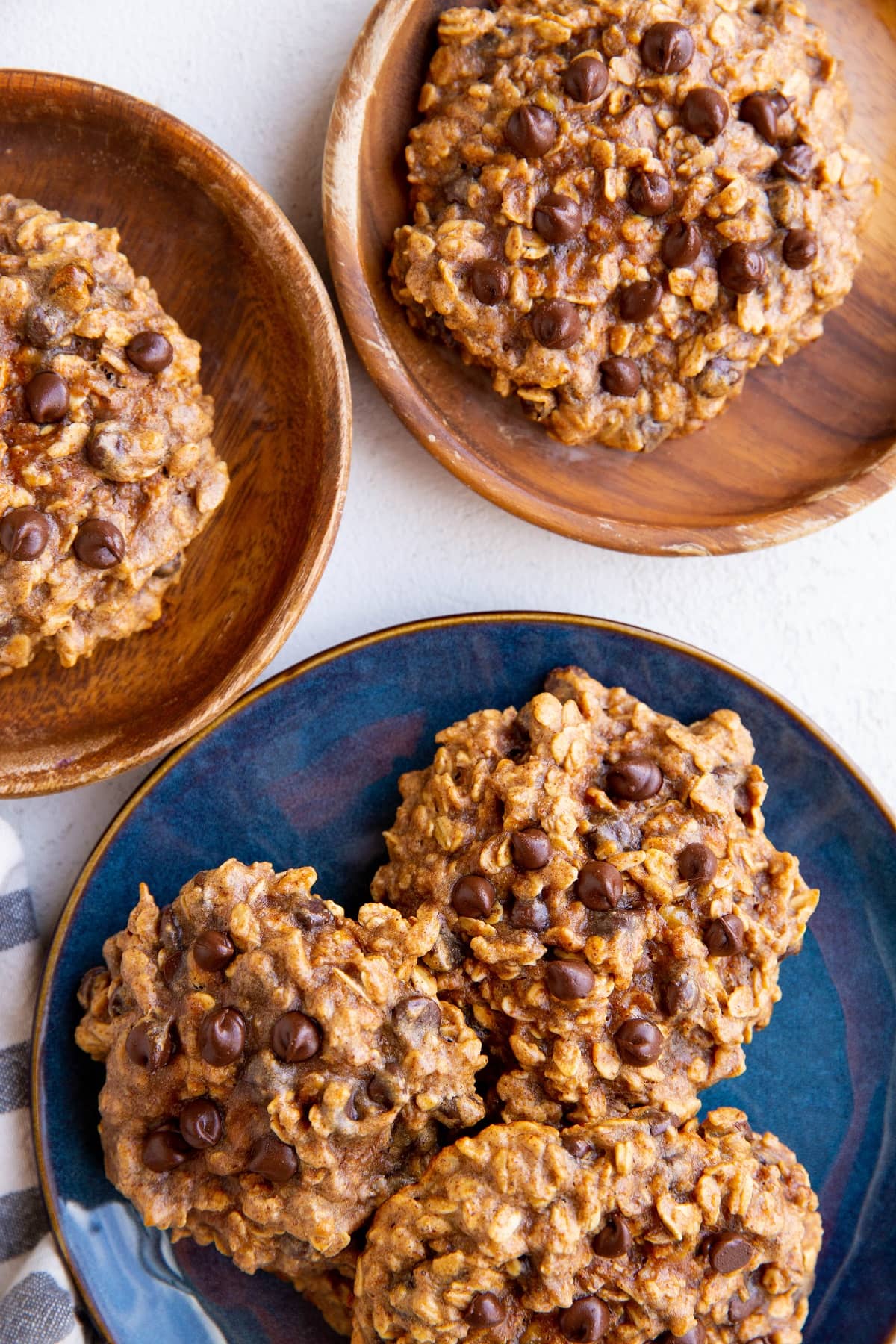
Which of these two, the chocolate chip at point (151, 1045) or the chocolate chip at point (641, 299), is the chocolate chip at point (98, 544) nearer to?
the chocolate chip at point (151, 1045)

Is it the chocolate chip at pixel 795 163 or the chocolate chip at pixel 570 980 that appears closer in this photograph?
the chocolate chip at pixel 570 980

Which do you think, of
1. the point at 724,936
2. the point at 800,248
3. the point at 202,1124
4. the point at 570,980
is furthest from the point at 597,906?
the point at 800,248

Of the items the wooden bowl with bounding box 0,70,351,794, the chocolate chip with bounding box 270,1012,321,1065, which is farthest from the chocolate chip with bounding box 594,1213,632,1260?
the wooden bowl with bounding box 0,70,351,794

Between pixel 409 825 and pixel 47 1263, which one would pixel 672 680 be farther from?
pixel 47 1263

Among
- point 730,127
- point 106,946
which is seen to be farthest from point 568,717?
point 730,127

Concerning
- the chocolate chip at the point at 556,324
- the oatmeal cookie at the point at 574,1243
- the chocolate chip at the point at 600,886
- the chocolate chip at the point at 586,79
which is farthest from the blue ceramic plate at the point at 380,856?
the chocolate chip at the point at 586,79

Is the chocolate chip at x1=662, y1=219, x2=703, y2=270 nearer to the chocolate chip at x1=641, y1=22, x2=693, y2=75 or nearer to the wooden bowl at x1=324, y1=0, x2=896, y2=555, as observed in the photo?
the chocolate chip at x1=641, y1=22, x2=693, y2=75
